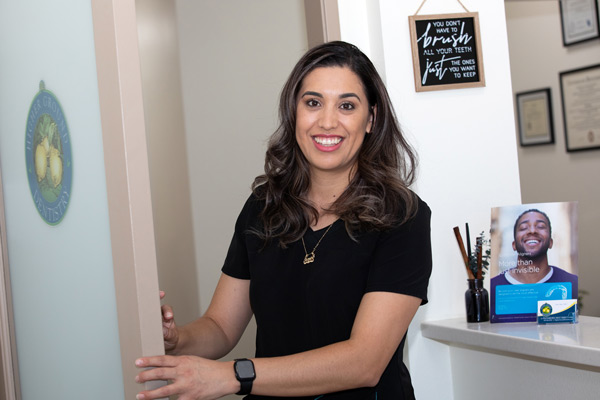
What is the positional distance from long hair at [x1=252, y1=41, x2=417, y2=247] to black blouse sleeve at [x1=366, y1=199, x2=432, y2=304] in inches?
1.7

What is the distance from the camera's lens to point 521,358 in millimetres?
2139

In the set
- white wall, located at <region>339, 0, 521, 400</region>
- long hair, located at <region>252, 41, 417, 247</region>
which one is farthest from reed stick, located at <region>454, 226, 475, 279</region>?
long hair, located at <region>252, 41, 417, 247</region>

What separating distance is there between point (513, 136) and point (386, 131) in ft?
2.83

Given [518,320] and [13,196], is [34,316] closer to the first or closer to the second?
[13,196]

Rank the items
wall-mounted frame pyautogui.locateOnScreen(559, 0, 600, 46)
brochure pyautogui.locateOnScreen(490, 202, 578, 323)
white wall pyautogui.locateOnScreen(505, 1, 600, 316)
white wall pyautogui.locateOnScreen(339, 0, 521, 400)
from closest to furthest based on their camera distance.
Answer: brochure pyautogui.locateOnScreen(490, 202, 578, 323), white wall pyautogui.locateOnScreen(339, 0, 521, 400), wall-mounted frame pyautogui.locateOnScreen(559, 0, 600, 46), white wall pyautogui.locateOnScreen(505, 1, 600, 316)

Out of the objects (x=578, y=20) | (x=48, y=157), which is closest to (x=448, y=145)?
(x=48, y=157)

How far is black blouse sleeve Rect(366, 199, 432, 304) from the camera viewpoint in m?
1.63

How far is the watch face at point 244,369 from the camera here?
1454 mm

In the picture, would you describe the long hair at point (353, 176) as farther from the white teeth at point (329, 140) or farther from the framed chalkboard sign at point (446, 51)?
the framed chalkboard sign at point (446, 51)

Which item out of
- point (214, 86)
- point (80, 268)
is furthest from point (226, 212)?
point (80, 268)

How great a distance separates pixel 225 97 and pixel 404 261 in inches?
99.8

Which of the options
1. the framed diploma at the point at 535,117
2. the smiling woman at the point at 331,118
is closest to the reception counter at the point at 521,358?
the smiling woman at the point at 331,118

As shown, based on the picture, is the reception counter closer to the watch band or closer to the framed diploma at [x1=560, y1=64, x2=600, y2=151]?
the watch band

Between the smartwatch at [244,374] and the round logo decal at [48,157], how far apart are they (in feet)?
1.73
